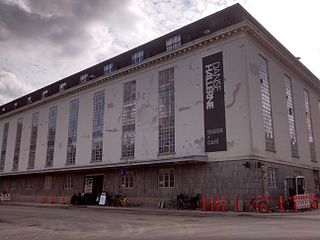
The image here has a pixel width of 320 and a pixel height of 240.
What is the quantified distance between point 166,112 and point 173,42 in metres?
6.42

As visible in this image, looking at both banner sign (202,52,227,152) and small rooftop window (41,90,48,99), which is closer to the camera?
banner sign (202,52,227,152)

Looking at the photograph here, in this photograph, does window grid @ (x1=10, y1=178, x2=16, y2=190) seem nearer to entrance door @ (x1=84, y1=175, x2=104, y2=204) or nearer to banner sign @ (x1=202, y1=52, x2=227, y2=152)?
entrance door @ (x1=84, y1=175, x2=104, y2=204)

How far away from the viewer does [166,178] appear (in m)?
27.7

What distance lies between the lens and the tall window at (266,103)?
85.5ft

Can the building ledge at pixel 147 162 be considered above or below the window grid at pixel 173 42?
below

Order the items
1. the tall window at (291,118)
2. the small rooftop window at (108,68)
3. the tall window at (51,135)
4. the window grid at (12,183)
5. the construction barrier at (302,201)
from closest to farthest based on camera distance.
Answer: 1. the construction barrier at (302,201)
2. the tall window at (291,118)
3. the small rooftop window at (108,68)
4. the tall window at (51,135)
5. the window grid at (12,183)

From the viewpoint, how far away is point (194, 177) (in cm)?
2573

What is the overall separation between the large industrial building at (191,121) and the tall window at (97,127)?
0.11 metres

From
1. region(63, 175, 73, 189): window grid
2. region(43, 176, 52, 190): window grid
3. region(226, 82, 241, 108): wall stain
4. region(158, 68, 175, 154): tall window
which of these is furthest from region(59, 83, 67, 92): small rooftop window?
region(226, 82, 241, 108): wall stain

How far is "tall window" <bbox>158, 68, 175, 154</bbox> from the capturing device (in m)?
28.3

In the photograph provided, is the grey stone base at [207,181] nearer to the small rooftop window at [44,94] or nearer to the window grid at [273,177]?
the window grid at [273,177]

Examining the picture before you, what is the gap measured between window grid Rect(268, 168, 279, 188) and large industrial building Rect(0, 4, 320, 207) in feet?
0.24

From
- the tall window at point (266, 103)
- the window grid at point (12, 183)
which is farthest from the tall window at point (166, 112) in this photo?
the window grid at point (12, 183)

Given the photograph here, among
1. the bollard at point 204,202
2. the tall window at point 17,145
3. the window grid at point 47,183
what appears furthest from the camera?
the tall window at point 17,145
